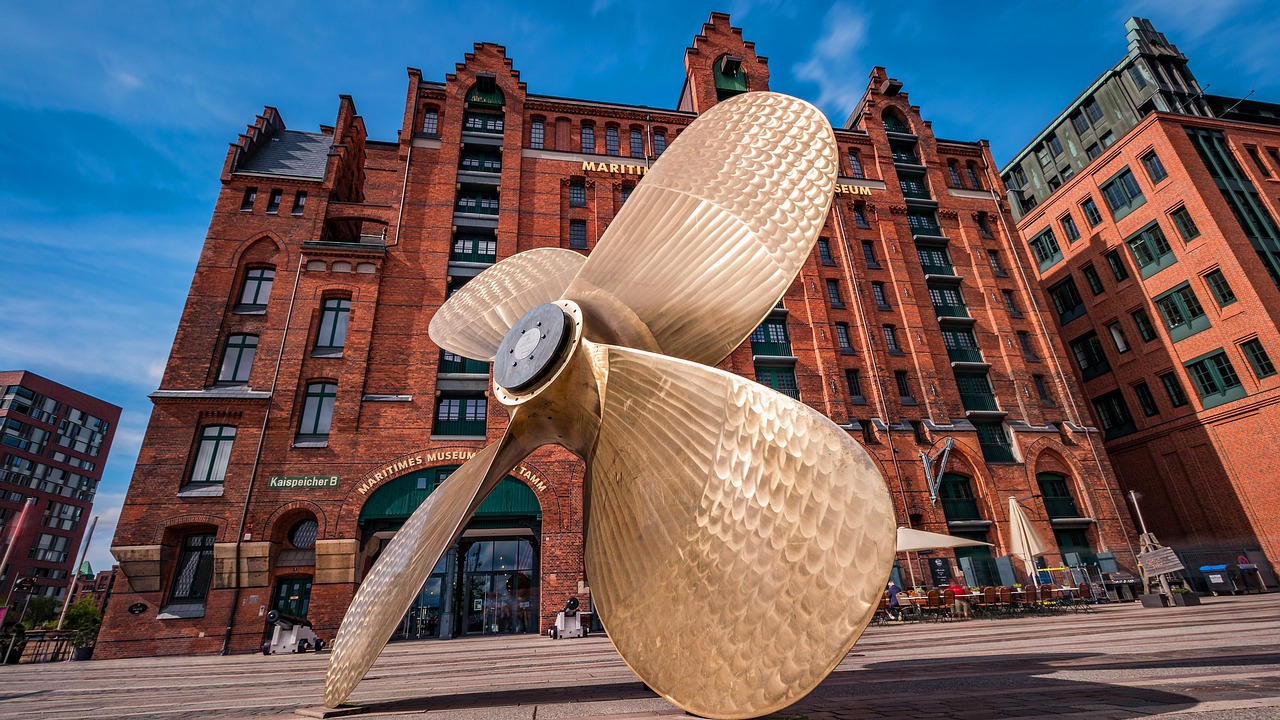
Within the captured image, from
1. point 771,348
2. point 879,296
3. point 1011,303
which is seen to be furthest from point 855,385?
point 1011,303

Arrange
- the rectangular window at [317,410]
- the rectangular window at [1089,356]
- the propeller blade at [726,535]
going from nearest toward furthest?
1. the propeller blade at [726,535]
2. the rectangular window at [317,410]
3. the rectangular window at [1089,356]

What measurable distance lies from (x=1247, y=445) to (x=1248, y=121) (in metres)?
20.2

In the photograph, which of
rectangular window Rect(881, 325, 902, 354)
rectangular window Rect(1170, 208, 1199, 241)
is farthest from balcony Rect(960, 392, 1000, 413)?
rectangular window Rect(1170, 208, 1199, 241)

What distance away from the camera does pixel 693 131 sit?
193 inches

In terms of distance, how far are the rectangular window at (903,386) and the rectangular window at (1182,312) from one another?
43.5 ft

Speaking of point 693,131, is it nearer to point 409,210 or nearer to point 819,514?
point 819,514

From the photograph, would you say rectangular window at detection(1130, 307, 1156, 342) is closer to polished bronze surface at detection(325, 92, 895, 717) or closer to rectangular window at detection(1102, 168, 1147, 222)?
rectangular window at detection(1102, 168, 1147, 222)

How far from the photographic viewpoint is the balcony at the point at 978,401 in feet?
78.6

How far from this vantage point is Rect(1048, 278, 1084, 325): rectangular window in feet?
98.1

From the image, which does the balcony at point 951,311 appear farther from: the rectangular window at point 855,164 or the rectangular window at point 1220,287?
the rectangular window at point 1220,287

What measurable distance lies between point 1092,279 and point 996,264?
6.13 m

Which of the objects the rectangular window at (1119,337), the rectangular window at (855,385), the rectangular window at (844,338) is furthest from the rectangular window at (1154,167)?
the rectangular window at (855,385)

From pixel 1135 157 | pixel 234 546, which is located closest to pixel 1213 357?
pixel 1135 157

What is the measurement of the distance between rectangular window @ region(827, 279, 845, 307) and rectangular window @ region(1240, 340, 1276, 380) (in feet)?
53.1
